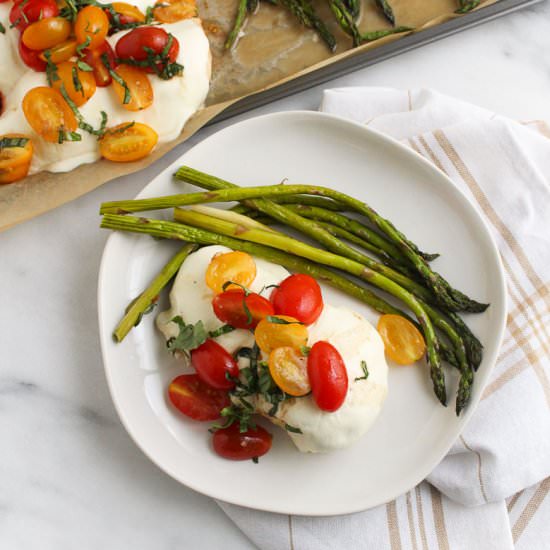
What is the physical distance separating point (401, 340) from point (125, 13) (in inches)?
76.9

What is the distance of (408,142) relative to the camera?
11.0 ft

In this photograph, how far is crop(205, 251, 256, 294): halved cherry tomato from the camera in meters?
2.83

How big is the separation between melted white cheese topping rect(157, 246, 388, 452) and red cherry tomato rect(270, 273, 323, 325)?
7cm

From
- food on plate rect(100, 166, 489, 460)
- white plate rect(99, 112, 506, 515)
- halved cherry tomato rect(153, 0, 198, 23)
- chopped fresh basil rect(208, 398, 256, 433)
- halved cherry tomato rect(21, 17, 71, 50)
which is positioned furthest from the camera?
halved cherry tomato rect(153, 0, 198, 23)

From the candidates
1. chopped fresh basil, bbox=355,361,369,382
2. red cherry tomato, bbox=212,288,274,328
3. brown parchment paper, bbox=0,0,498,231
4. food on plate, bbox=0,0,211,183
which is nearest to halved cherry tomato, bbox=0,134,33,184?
food on plate, bbox=0,0,211,183

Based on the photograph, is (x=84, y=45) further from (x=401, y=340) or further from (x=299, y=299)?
(x=401, y=340)

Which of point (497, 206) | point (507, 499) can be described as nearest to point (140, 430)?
point (507, 499)

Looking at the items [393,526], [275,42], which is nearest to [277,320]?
[393,526]

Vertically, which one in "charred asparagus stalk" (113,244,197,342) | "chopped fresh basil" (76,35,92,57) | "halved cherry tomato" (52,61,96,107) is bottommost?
"charred asparagus stalk" (113,244,197,342)

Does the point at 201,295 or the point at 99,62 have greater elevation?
the point at 99,62

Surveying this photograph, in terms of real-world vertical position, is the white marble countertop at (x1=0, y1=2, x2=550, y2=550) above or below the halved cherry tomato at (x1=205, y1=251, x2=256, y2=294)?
below

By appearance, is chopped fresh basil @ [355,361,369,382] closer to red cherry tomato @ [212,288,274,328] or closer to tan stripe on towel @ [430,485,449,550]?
red cherry tomato @ [212,288,274,328]

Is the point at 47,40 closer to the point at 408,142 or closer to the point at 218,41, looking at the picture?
the point at 218,41

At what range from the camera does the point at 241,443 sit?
286 cm
